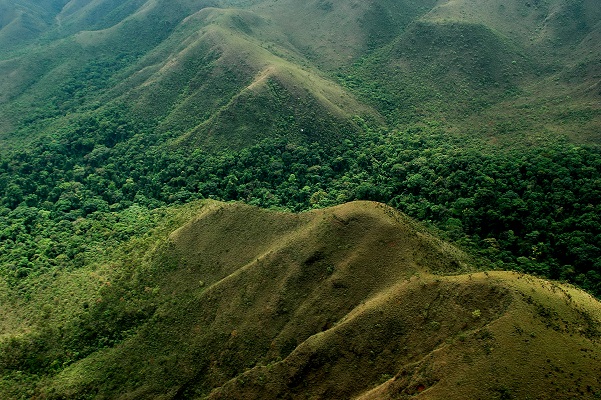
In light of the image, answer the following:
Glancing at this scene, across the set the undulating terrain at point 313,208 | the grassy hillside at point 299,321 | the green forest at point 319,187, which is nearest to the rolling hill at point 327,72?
the undulating terrain at point 313,208

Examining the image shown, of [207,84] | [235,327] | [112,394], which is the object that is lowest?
[112,394]

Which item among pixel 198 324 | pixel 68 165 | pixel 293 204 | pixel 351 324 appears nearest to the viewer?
pixel 351 324

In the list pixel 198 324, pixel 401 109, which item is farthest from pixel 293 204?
pixel 401 109

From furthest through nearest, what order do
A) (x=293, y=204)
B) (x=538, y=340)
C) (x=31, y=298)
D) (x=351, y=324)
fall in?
1. (x=293, y=204)
2. (x=31, y=298)
3. (x=351, y=324)
4. (x=538, y=340)

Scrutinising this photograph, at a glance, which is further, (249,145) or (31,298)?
(249,145)

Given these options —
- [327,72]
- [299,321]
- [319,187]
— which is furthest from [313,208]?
[327,72]

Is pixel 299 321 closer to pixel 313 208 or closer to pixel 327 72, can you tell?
pixel 313 208

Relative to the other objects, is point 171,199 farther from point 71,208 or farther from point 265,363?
point 265,363
